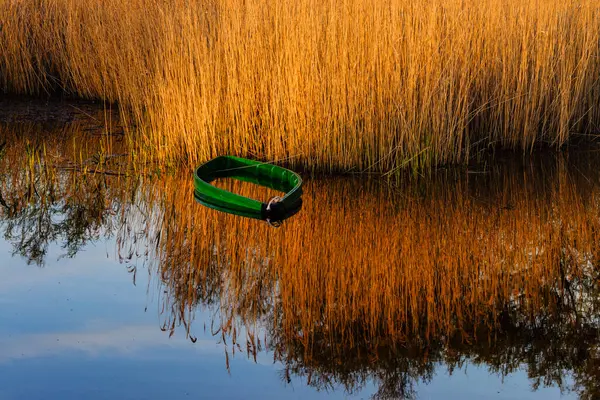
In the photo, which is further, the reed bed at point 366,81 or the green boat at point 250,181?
the reed bed at point 366,81

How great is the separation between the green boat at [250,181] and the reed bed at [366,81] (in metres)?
0.18

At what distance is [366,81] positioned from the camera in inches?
237

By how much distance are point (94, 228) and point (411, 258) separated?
1.96 m

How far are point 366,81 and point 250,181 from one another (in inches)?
44.4

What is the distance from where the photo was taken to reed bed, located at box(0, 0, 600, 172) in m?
6.00

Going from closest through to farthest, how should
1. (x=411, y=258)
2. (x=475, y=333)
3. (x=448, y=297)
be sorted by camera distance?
(x=475, y=333), (x=448, y=297), (x=411, y=258)

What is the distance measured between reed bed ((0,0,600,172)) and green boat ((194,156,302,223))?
18 cm

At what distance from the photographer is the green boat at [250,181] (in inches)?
208

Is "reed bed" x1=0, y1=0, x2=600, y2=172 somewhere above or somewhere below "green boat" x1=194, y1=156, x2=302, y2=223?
above

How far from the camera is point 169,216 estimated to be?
536 centimetres

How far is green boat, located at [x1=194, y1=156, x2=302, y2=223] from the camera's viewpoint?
17.4ft

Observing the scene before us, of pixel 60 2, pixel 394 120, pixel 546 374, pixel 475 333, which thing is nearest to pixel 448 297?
pixel 475 333

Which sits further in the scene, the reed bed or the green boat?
the reed bed

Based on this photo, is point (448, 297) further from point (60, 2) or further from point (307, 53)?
point (60, 2)
